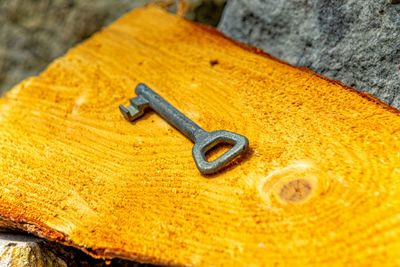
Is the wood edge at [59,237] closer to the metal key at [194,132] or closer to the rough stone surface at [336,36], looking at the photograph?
the metal key at [194,132]

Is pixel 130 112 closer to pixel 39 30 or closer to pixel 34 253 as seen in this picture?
→ pixel 34 253

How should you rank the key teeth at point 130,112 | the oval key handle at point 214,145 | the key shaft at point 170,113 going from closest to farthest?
the oval key handle at point 214,145 → the key shaft at point 170,113 → the key teeth at point 130,112

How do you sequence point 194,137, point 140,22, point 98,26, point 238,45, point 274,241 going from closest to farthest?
point 274,241 → point 194,137 → point 238,45 → point 140,22 → point 98,26

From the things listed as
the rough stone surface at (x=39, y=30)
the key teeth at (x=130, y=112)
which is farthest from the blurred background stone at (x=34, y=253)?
the rough stone surface at (x=39, y=30)

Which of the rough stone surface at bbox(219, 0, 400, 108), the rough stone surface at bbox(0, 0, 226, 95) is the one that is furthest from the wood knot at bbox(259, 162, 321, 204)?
the rough stone surface at bbox(0, 0, 226, 95)

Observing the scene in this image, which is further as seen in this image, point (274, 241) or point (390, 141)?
point (390, 141)

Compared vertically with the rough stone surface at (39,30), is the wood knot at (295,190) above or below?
above

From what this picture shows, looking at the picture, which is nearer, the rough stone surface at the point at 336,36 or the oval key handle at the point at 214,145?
the oval key handle at the point at 214,145

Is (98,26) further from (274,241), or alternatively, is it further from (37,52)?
(274,241)

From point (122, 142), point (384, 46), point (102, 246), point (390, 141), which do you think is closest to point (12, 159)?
point (122, 142)
